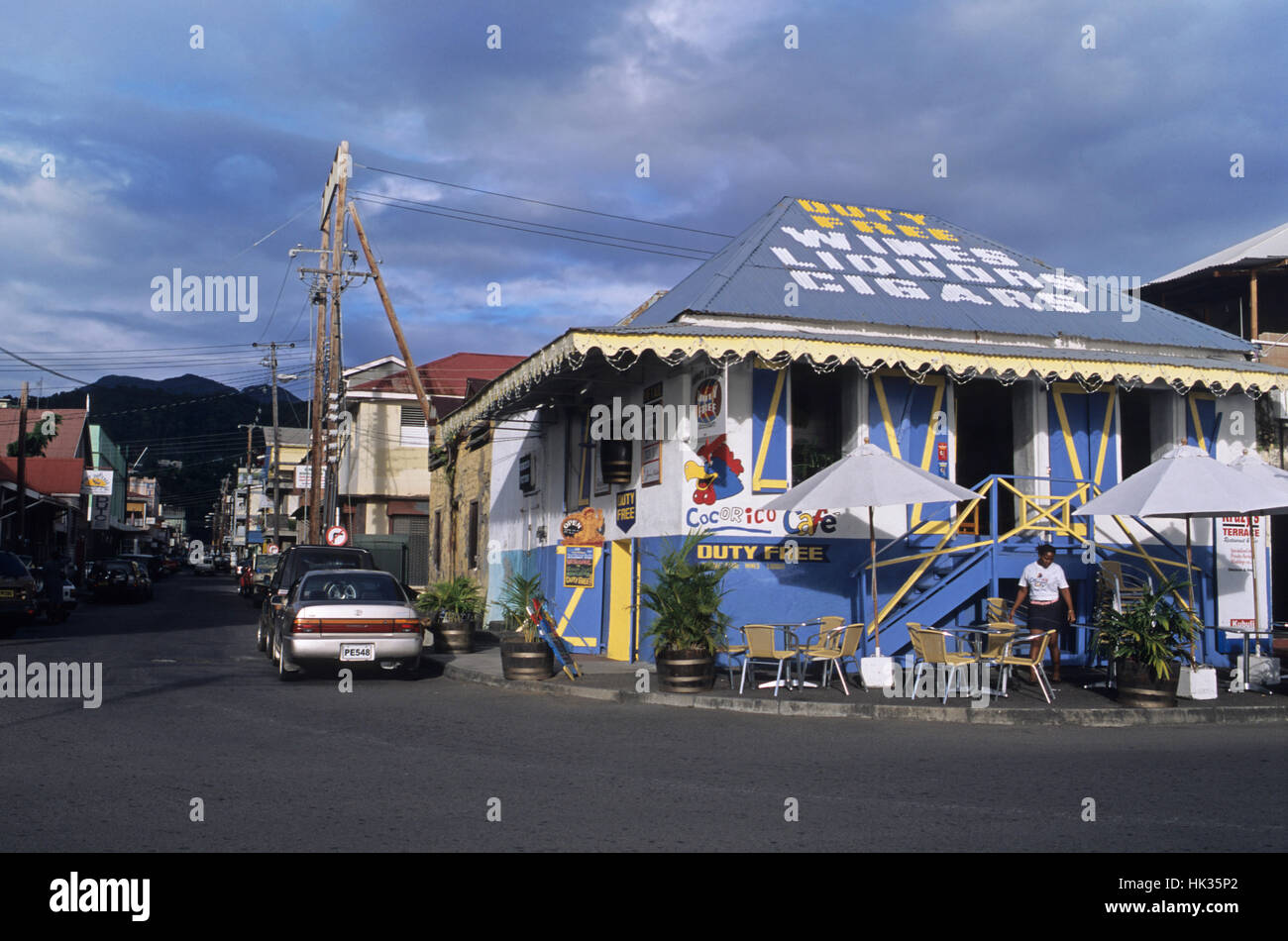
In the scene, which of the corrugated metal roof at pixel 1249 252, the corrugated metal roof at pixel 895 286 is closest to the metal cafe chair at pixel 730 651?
the corrugated metal roof at pixel 895 286

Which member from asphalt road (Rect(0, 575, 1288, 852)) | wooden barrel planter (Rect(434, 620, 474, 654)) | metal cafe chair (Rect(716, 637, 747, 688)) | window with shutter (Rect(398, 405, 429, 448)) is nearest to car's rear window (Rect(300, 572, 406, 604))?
asphalt road (Rect(0, 575, 1288, 852))

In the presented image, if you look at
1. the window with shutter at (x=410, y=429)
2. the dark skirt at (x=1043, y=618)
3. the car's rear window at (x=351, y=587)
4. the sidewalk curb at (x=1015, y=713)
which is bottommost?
the sidewalk curb at (x=1015, y=713)

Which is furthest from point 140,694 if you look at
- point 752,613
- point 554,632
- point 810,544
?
point 810,544

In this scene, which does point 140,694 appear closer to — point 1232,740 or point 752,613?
point 752,613

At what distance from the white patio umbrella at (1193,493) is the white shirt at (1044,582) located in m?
1.08

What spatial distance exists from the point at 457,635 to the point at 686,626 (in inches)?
268

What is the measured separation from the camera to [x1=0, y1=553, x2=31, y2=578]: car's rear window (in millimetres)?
21625

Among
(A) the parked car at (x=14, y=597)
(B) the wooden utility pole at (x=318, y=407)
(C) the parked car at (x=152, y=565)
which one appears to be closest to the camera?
(A) the parked car at (x=14, y=597)

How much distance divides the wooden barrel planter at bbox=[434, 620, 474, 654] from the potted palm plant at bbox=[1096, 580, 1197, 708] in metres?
10.5

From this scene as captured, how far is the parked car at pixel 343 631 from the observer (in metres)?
14.1

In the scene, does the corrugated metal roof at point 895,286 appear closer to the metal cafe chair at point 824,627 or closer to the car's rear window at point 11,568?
the metal cafe chair at point 824,627

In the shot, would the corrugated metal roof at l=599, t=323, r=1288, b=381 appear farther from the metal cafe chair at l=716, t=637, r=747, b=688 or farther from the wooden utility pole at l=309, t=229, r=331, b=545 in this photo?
the wooden utility pole at l=309, t=229, r=331, b=545

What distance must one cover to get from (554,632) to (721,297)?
17.7ft
